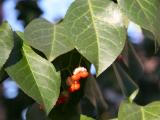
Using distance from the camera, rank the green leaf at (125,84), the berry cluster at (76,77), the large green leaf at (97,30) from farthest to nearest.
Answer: the green leaf at (125,84) < the berry cluster at (76,77) < the large green leaf at (97,30)

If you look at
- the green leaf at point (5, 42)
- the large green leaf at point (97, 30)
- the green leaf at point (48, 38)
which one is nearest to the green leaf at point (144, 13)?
the large green leaf at point (97, 30)

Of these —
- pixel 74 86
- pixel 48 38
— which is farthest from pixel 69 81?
pixel 48 38

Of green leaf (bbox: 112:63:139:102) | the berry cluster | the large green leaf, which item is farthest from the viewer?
green leaf (bbox: 112:63:139:102)

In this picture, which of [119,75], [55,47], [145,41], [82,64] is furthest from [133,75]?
[145,41]

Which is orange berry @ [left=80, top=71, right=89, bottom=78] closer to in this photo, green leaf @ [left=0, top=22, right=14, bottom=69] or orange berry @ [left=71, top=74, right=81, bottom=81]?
orange berry @ [left=71, top=74, right=81, bottom=81]

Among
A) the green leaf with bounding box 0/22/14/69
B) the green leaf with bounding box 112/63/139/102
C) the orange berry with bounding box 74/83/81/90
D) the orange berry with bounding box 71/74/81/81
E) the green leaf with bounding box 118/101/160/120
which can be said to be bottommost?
the green leaf with bounding box 112/63/139/102

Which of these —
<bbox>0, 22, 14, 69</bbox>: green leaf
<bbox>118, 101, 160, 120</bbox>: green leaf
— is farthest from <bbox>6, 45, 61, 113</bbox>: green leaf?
<bbox>118, 101, 160, 120</bbox>: green leaf

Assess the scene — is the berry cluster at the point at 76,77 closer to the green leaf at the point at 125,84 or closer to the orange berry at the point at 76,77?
the orange berry at the point at 76,77
